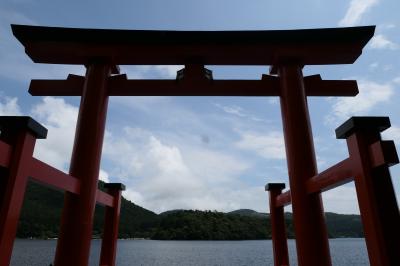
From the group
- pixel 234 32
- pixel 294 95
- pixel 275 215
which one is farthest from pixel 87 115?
pixel 275 215

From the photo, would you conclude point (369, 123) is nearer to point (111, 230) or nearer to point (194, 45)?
point (194, 45)

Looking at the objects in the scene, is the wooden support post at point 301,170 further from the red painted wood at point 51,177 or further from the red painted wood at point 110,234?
the red painted wood at point 110,234

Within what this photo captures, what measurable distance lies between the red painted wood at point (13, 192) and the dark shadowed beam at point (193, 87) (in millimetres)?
2520

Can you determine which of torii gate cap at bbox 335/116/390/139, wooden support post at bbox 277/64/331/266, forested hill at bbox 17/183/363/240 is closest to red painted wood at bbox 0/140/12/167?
torii gate cap at bbox 335/116/390/139

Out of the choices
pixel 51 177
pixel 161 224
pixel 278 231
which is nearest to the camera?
pixel 51 177

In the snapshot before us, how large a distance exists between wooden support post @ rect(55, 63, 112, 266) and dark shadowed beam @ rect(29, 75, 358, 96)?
408 mm

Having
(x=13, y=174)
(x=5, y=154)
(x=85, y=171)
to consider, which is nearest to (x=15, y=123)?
(x=5, y=154)

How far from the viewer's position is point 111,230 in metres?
4.85

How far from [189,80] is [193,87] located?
0.14 meters

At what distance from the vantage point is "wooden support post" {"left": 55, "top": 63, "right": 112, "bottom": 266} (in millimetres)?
3291

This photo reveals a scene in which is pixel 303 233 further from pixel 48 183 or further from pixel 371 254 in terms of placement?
pixel 48 183

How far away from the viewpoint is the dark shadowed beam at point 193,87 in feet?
15.0

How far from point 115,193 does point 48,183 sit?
252 cm

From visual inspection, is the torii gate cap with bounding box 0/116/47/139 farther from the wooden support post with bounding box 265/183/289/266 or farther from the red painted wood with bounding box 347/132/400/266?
the wooden support post with bounding box 265/183/289/266
